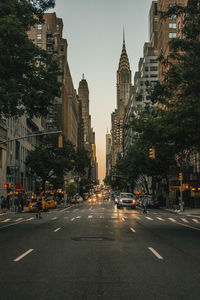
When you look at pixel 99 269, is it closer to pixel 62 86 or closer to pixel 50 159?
pixel 50 159

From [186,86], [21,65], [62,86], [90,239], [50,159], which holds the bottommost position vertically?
[90,239]

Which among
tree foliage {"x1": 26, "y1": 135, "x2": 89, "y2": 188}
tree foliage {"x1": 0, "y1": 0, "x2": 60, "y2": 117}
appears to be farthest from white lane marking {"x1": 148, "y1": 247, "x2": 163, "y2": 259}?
tree foliage {"x1": 26, "y1": 135, "x2": 89, "y2": 188}

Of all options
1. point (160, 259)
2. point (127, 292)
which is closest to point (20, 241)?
point (160, 259)

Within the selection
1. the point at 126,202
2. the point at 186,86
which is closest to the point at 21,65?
the point at 186,86

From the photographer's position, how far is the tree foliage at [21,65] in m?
18.8

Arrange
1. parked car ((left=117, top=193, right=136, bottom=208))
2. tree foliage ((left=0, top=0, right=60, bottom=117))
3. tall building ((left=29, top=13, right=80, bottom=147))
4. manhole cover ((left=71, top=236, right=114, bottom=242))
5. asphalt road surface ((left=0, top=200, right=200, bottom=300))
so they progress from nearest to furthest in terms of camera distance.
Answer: asphalt road surface ((left=0, top=200, right=200, bottom=300)), manhole cover ((left=71, top=236, right=114, bottom=242)), tree foliage ((left=0, top=0, right=60, bottom=117)), parked car ((left=117, top=193, right=136, bottom=208)), tall building ((left=29, top=13, right=80, bottom=147))

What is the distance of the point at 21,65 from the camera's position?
2070 cm

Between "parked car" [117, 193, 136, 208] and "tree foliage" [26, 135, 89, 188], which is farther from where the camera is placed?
"tree foliage" [26, 135, 89, 188]

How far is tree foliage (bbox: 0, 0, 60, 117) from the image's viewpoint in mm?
18750

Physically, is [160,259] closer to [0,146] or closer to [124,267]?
[124,267]

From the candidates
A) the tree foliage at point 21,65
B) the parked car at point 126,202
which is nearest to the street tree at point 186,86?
the tree foliage at point 21,65

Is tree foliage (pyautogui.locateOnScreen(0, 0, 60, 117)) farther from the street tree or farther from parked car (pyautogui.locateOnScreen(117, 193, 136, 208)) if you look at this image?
parked car (pyautogui.locateOnScreen(117, 193, 136, 208))

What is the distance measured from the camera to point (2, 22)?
18.4 m

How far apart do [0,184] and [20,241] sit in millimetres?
40546
